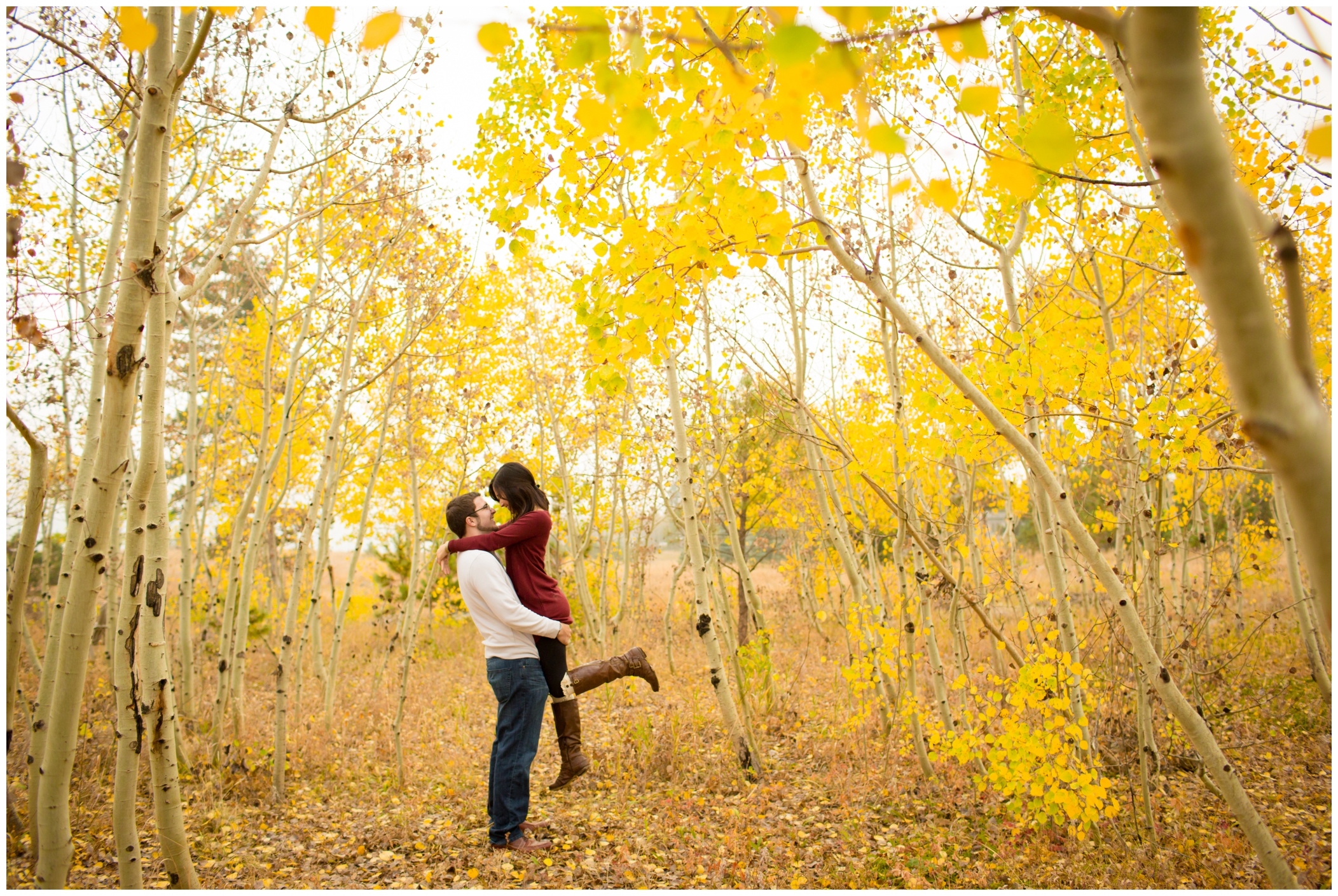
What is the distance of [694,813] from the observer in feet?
11.7

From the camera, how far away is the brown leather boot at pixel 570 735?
341 cm

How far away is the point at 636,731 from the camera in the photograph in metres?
4.47

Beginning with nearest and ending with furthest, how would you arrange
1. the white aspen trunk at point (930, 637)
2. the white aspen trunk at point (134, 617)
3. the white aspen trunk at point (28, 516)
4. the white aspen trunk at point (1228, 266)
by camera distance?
the white aspen trunk at point (1228, 266) < the white aspen trunk at point (134, 617) < the white aspen trunk at point (28, 516) < the white aspen trunk at point (930, 637)

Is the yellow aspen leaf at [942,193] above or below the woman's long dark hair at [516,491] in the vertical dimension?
above

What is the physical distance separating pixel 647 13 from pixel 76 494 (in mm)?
3242

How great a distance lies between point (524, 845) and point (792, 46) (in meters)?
3.28

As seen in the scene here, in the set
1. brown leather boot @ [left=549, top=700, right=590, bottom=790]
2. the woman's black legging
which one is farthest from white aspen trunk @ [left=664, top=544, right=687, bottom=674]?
the woman's black legging

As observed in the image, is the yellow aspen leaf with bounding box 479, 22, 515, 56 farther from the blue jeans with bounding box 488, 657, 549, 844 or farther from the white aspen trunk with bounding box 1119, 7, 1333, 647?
the blue jeans with bounding box 488, 657, 549, 844

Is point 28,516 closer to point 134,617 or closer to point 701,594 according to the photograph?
point 134,617

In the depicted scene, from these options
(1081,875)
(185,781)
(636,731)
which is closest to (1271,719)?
(1081,875)

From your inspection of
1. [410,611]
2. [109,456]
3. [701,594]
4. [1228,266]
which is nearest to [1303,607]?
[701,594]

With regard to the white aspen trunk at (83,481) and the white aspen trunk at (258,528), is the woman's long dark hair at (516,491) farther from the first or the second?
the white aspen trunk at (83,481)

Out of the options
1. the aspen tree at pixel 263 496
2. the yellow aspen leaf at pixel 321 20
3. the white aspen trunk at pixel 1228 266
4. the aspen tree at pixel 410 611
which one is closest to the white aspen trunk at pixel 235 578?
the aspen tree at pixel 263 496

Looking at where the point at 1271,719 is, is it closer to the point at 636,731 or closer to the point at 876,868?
the point at 876,868
